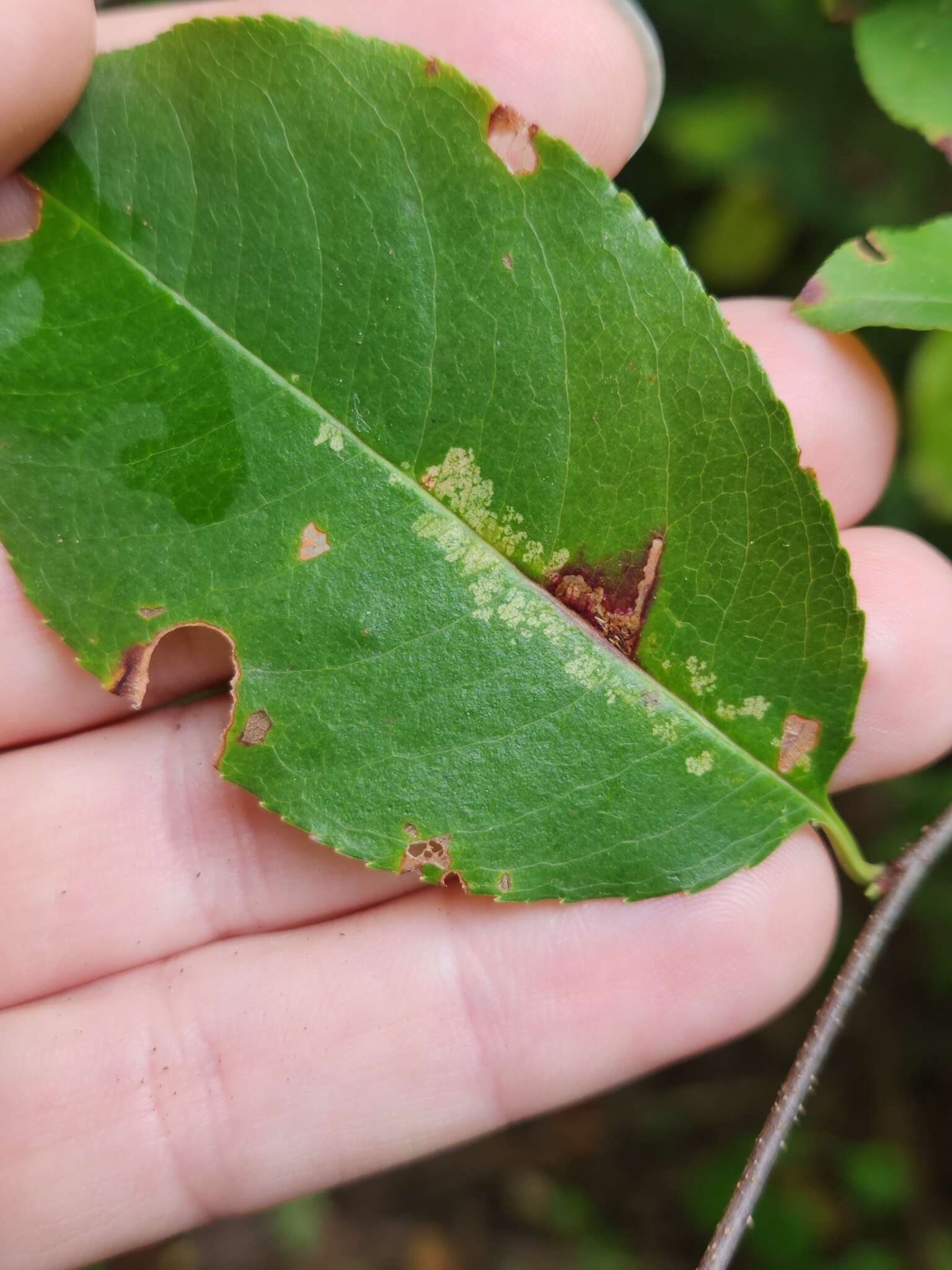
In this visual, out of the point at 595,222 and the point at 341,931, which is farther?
the point at 341,931

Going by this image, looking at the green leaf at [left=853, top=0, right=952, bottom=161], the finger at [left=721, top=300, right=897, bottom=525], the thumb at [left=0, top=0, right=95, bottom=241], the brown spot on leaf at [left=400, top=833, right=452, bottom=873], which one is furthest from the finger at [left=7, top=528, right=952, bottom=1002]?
the thumb at [left=0, top=0, right=95, bottom=241]

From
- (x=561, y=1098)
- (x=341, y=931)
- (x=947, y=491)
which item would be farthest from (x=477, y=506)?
(x=947, y=491)

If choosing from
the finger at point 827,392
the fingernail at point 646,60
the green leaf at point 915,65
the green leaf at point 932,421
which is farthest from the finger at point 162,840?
the fingernail at point 646,60

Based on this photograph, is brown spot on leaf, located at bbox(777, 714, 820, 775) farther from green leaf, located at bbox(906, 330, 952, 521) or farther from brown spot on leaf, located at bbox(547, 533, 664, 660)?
green leaf, located at bbox(906, 330, 952, 521)

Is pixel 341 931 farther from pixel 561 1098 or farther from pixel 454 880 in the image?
pixel 561 1098

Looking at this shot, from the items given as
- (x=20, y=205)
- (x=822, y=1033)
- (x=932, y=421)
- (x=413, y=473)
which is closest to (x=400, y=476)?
(x=413, y=473)

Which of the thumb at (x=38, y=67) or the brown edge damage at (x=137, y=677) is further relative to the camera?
the brown edge damage at (x=137, y=677)

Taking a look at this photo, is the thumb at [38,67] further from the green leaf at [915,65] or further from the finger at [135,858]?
the green leaf at [915,65]
